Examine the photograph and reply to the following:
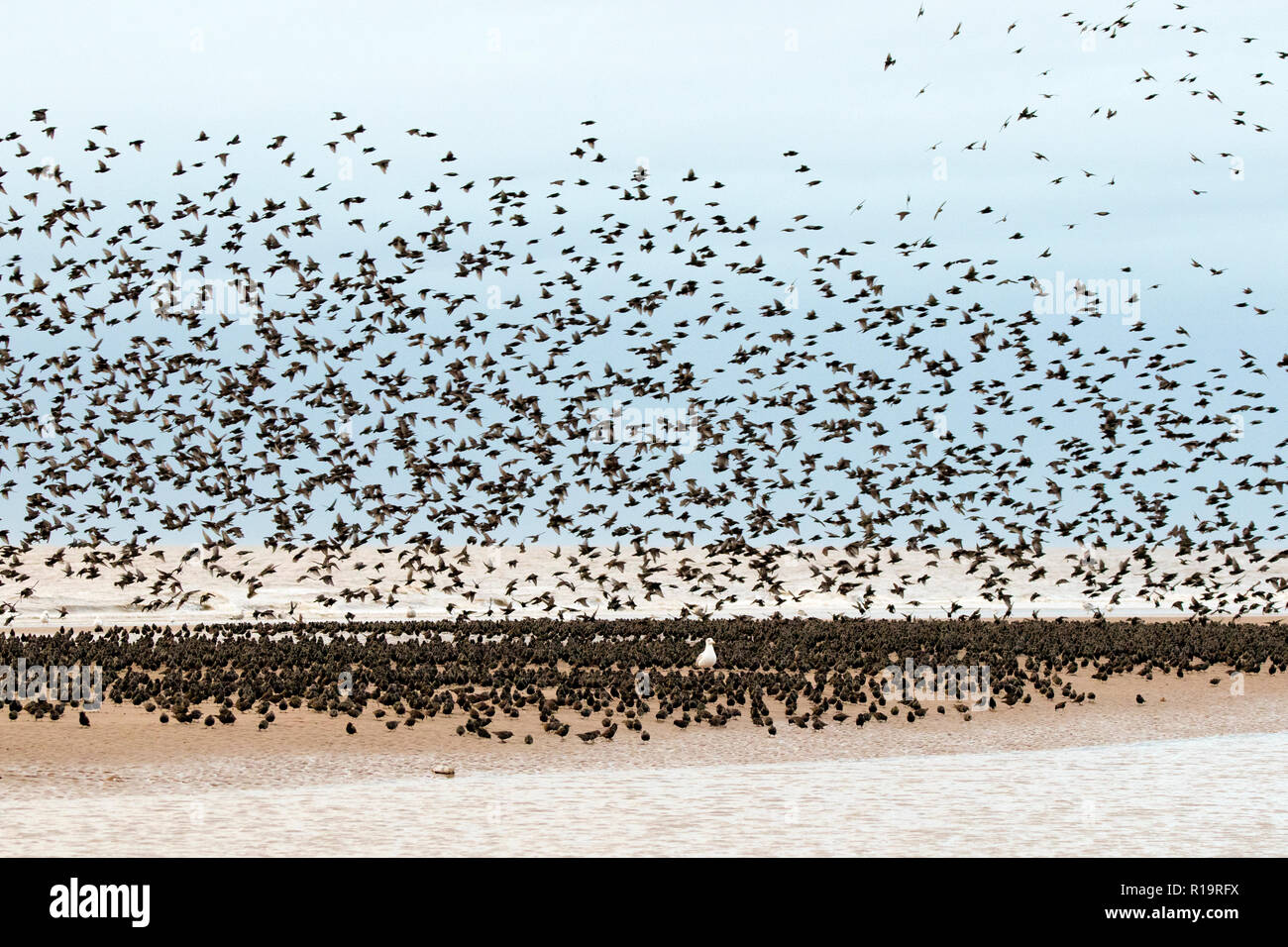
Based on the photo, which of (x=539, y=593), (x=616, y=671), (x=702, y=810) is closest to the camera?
(x=702, y=810)

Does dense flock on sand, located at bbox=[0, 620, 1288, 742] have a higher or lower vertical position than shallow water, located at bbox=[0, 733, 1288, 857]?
higher

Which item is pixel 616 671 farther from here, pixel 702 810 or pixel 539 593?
pixel 539 593

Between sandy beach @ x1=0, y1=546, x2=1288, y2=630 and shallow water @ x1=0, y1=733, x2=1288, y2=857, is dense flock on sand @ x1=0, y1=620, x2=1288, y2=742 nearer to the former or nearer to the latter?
sandy beach @ x1=0, y1=546, x2=1288, y2=630

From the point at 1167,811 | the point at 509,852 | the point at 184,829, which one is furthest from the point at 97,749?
the point at 1167,811

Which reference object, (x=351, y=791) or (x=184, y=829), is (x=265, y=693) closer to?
(x=351, y=791)

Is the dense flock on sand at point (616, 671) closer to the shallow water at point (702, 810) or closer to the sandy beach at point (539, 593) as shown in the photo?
the sandy beach at point (539, 593)

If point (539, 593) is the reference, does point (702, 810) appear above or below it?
below

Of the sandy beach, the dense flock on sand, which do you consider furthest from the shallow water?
the sandy beach

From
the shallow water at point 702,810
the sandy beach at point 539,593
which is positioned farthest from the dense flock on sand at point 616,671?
the shallow water at point 702,810

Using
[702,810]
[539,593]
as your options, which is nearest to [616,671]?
[702,810]
